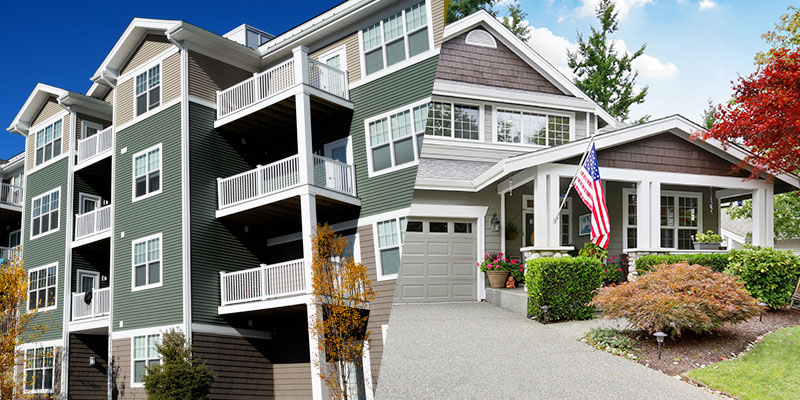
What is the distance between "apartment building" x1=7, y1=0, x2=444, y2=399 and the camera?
11172mm

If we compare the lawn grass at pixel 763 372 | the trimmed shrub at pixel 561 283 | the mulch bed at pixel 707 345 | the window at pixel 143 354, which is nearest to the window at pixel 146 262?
the window at pixel 143 354

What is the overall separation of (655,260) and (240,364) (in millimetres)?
11370

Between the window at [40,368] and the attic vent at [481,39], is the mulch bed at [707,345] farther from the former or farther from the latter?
the window at [40,368]

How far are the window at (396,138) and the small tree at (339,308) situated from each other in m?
1.50

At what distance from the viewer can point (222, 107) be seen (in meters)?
14.9

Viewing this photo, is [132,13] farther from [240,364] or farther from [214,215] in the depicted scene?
[240,364]

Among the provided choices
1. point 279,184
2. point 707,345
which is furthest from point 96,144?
point 707,345

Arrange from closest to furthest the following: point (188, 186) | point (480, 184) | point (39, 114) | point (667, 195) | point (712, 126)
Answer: point (480, 184) → point (712, 126) → point (667, 195) → point (188, 186) → point (39, 114)

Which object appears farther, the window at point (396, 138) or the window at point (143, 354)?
the window at point (143, 354)

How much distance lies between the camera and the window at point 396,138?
1057 centimetres

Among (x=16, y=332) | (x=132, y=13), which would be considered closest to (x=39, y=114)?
(x=132, y=13)

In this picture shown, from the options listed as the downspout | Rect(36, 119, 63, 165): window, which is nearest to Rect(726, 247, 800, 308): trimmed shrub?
the downspout

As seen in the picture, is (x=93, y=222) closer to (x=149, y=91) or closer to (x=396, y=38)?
(x=149, y=91)

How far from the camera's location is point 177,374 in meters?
12.2
